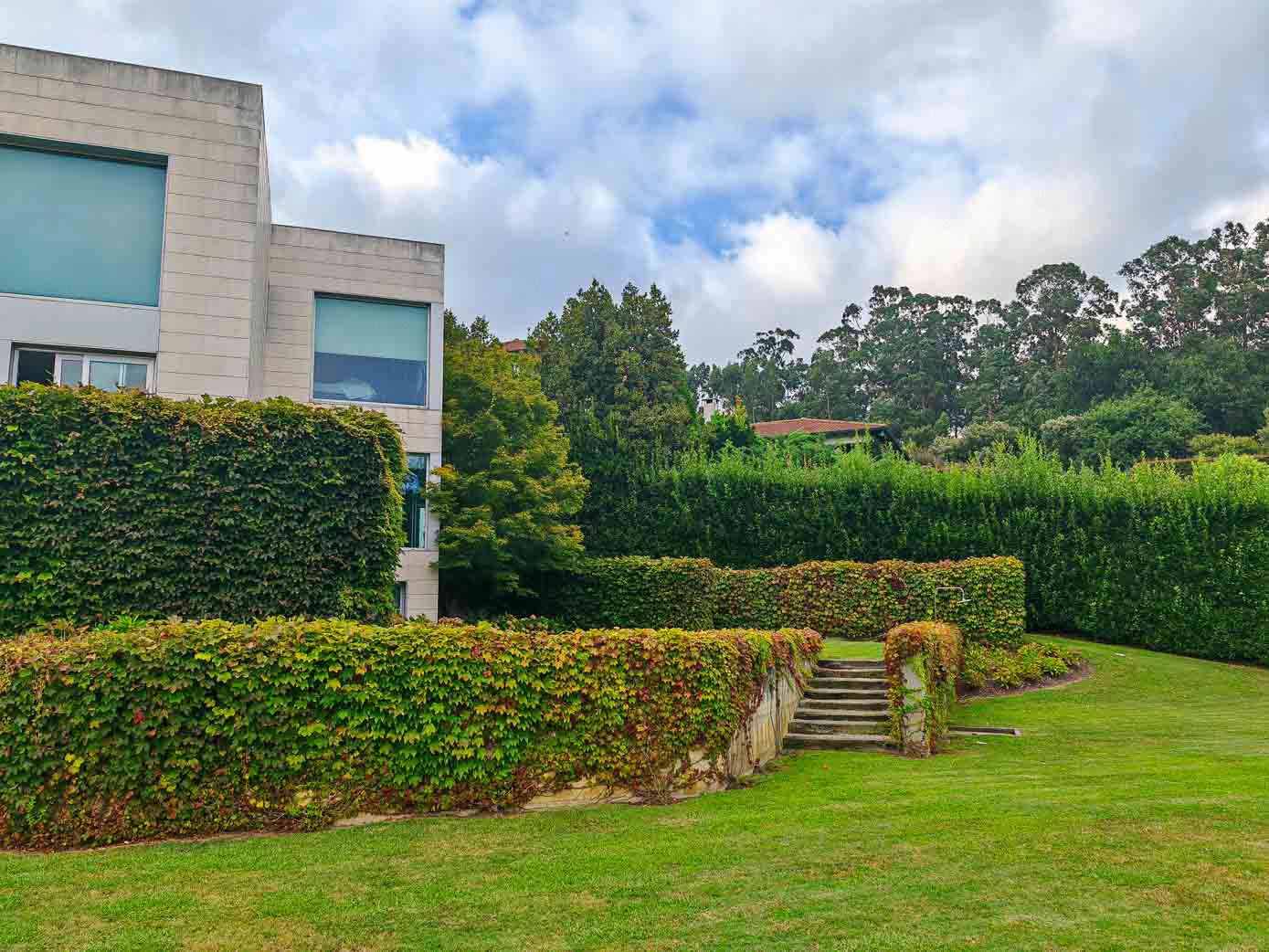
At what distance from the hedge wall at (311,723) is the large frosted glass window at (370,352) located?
40.0ft

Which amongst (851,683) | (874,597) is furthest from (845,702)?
(874,597)

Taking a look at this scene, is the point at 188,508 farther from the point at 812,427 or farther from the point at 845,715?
the point at 812,427

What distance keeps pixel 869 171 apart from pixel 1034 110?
602 centimetres

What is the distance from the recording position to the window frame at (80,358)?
1354 centimetres

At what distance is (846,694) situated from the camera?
15539 millimetres

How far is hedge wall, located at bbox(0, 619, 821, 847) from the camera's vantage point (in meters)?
7.46

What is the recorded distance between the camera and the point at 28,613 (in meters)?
10.0

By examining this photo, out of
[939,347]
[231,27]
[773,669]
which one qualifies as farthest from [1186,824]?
[939,347]

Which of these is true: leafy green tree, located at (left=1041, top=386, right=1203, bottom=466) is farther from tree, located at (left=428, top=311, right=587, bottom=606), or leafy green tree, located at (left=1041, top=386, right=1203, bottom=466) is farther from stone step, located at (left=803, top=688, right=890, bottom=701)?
stone step, located at (left=803, top=688, right=890, bottom=701)

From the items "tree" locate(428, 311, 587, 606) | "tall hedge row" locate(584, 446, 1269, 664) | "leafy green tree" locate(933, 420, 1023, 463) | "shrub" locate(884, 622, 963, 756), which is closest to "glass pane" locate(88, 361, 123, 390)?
"tree" locate(428, 311, 587, 606)

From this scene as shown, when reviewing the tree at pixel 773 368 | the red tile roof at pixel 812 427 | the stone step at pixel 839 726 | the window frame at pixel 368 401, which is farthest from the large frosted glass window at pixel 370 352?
the tree at pixel 773 368

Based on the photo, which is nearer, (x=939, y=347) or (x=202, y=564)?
(x=202, y=564)

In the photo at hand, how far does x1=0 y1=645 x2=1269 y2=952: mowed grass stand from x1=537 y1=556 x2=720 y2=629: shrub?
1337 cm

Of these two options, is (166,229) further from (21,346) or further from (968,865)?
(968,865)
